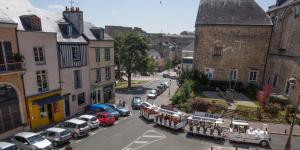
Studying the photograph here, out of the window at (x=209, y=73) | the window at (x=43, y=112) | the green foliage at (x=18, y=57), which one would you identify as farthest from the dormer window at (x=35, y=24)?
the window at (x=209, y=73)

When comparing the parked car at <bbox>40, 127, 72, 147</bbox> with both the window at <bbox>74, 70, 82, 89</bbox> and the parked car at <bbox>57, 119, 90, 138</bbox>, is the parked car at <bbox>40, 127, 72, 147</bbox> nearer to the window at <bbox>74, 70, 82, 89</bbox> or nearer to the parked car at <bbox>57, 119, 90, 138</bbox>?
the parked car at <bbox>57, 119, 90, 138</bbox>

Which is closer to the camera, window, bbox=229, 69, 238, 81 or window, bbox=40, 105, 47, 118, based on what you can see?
window, bbox=40, 105, 47, 118

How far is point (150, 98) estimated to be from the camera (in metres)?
34.3

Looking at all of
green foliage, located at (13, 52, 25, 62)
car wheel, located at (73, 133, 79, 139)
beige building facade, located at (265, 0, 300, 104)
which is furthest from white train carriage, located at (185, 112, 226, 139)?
green foliage, located at (13, 52, 25, 62)

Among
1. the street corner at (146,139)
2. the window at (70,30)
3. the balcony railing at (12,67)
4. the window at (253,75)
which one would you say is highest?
the window at (70,30)

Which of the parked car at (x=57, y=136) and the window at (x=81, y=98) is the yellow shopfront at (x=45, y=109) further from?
the parked car at (x=57, y=136)

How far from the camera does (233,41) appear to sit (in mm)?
30984

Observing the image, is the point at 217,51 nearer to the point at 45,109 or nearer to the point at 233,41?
the point at 233,41

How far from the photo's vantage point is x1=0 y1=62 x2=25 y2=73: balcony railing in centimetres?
1580

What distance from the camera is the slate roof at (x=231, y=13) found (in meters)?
30.5

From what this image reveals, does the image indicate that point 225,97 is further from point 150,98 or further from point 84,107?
point 84,107

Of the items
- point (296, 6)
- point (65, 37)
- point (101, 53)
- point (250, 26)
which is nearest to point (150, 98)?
point (101, 53)

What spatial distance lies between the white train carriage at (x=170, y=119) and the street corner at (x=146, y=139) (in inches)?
57.7

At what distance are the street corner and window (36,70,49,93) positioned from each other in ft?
35.7
